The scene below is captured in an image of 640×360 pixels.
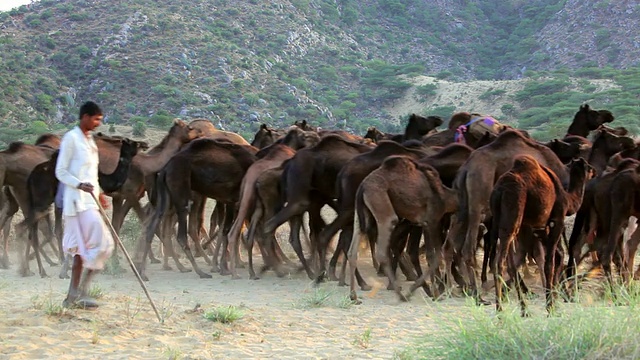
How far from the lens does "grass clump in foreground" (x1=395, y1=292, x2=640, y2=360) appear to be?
6.17 metres

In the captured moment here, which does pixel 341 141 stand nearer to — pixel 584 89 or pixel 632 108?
pixel 632 108

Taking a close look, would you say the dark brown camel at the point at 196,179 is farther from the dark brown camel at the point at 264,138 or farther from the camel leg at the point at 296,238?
the dark brown camel at the point at 264,138

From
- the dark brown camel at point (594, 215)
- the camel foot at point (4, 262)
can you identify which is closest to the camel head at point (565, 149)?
the dark brown camel at point (594, 215)

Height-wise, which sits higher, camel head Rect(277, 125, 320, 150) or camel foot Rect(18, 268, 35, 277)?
camel head Rect(277, 125, 320, 150)

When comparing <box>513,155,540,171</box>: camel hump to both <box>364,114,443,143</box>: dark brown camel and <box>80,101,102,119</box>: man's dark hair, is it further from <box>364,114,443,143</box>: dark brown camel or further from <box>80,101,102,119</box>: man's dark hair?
<box>364,114,443,143</box>: dark brown camel

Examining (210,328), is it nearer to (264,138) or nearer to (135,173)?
(135,173)

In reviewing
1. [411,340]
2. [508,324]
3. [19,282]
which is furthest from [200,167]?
[508,324]

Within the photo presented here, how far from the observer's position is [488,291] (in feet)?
38.2

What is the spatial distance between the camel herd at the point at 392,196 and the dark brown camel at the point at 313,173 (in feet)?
0.07

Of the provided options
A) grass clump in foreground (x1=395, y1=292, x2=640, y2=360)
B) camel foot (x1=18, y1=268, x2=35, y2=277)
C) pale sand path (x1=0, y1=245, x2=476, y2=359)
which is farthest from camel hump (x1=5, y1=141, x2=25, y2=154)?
grass clump in foreground (x1=395, y1=292, x2=640, y2=360)

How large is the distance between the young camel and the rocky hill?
82.6 ft

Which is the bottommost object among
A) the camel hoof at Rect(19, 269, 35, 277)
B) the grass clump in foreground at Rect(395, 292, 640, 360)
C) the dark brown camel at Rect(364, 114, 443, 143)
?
the camel hoof at Rect(19, 269, 35, 277)

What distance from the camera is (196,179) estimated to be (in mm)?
13773

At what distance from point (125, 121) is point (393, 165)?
3305 centimetres
